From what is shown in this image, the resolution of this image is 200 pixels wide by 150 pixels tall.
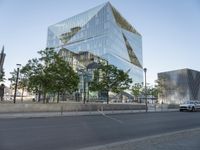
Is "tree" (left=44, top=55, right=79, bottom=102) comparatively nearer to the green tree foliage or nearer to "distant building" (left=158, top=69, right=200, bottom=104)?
the green tree foliage

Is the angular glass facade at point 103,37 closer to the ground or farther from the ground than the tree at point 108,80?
farther from the ground

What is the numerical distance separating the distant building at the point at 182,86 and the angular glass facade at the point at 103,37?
15.9 m

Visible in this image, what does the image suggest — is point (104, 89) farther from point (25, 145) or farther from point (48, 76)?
point (25, 145)

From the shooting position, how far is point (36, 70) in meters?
35.2

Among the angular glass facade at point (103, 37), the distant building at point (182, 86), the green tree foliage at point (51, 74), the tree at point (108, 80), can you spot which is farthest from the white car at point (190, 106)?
the distant building at point (182, 86)

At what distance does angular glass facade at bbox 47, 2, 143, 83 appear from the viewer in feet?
320

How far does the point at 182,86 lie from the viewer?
11812 cm

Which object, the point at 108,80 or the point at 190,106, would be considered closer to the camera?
the point at 190,106

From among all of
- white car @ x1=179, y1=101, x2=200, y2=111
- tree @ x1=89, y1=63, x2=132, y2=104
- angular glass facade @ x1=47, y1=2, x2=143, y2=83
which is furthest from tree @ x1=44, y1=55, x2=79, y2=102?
angular glass facade @ x1=47, y1=2, x2=143, y2=83

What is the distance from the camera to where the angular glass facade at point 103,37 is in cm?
9762

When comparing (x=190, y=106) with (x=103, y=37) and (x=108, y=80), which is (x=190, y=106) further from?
(x=103, y=37)

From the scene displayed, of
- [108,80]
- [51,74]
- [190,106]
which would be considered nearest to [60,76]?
[51,74]

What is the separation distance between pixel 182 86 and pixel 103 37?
49.8 m

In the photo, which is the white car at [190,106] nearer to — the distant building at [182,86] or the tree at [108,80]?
the tree at [108,80]
